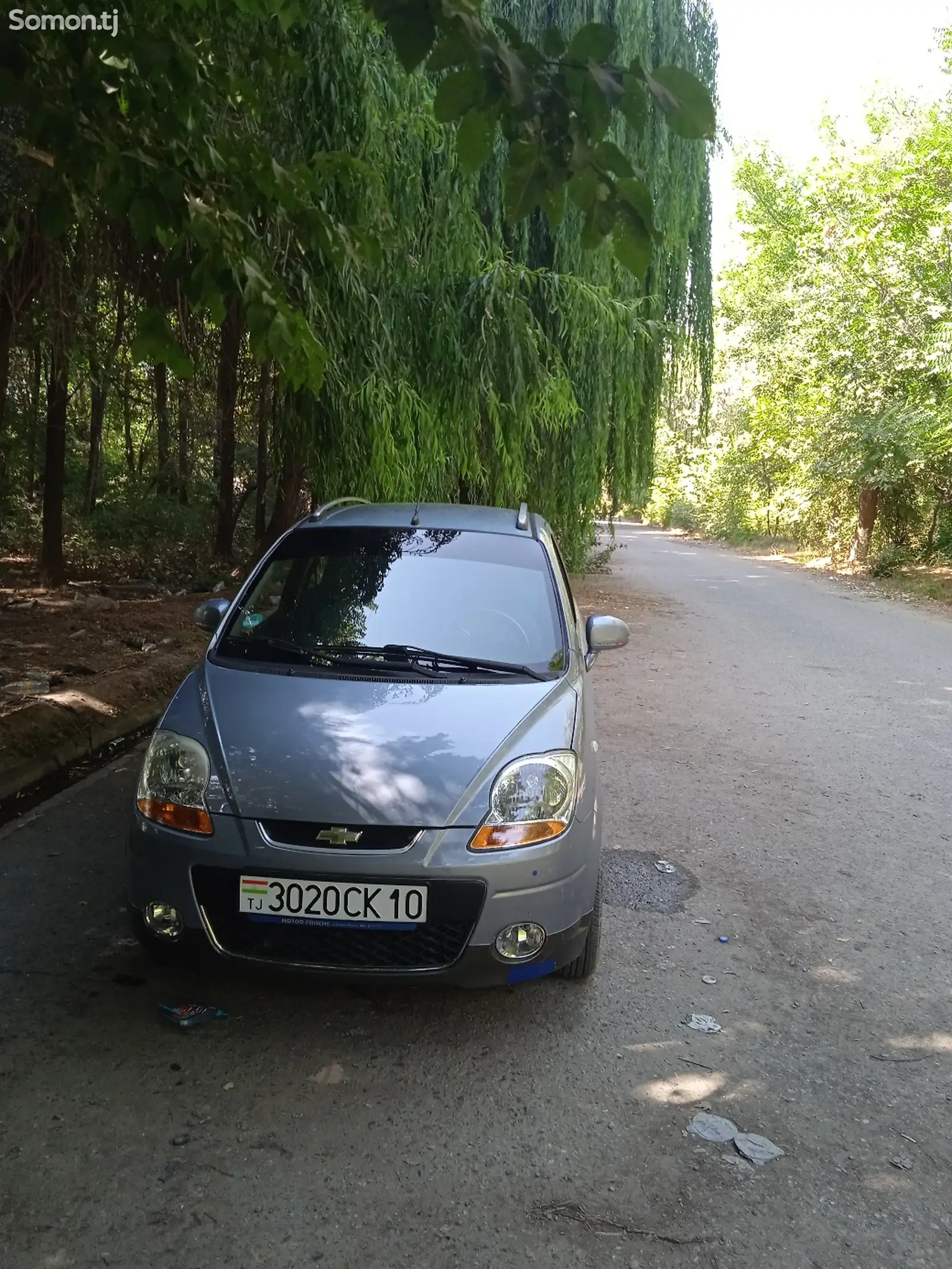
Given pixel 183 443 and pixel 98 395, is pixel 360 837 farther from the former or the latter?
pixel 183 443

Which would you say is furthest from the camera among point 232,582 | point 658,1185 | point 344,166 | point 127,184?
point 232,582

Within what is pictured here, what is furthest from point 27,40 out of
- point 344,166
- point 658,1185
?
point 658,1185

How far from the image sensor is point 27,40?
12.5ft

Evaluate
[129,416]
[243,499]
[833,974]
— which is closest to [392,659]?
[833,974]

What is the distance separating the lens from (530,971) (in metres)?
3.27

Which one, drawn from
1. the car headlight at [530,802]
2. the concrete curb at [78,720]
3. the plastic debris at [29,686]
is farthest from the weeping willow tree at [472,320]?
the car headlight at [530,802]

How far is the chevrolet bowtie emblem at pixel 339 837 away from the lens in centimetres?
314

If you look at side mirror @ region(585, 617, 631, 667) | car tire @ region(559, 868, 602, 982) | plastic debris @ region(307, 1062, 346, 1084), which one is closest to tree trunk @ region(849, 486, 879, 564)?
side mirror @ region(585, 617, 631, 667)

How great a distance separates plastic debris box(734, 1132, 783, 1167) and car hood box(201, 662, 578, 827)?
1.17 meters

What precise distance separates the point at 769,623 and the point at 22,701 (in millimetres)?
11374

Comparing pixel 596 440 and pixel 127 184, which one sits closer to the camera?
pixel 127 184

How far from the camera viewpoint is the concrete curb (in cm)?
602

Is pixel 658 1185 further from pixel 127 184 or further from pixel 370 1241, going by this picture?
pixel 127 184

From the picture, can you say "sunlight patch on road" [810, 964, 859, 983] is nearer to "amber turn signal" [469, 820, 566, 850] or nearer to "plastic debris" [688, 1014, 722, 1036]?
"plastic debris" [688, 1014, 722, 1036]
